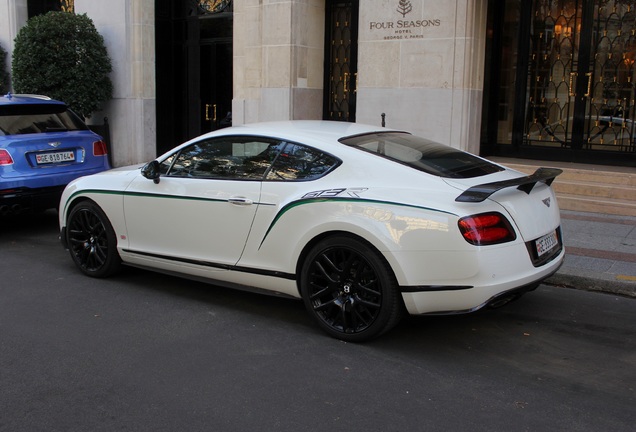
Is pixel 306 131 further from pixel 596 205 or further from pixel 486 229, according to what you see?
pixel 596 205

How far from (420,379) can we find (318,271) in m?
1.14

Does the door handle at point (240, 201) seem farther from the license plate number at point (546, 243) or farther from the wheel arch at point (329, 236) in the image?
the license plate number at point (546, 243)

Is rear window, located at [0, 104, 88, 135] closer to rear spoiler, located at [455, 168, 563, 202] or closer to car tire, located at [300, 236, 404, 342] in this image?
car tire, located at [300, 236, 404, 342]

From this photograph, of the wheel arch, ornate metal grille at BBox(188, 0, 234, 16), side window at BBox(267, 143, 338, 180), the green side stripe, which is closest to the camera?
the wheel arch

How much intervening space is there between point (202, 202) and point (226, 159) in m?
0.43

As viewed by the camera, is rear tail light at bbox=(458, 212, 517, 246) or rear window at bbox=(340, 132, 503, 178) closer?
rear tail light at bbox=(458, 212, 517, 246)

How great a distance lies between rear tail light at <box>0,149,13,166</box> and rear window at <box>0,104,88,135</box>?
0.31m

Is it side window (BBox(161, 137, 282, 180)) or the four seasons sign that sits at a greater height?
the four seasons sign

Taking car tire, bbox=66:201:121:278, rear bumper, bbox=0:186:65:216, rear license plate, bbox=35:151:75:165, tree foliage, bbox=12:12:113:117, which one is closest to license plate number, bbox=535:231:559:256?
car tire, bbox=66:201:121:278

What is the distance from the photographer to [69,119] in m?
9.14

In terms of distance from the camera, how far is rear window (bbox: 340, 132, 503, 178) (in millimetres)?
5039

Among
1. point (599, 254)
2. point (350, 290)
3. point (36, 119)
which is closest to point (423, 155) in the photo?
point (350, 290)

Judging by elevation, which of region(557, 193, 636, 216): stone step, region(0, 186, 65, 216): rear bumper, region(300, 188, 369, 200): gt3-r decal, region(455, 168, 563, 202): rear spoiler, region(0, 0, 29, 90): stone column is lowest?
region(557, 193, 636, 216): stone step

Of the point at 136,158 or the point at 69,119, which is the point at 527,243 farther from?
the point at 136,158
